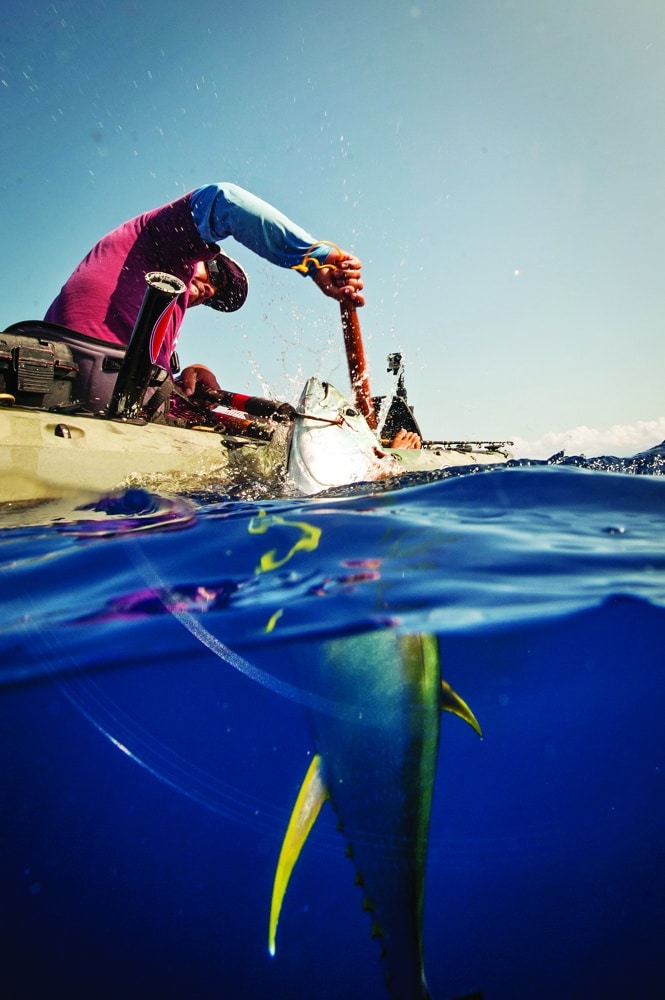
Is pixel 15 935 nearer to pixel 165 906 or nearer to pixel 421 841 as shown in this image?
pixel 165 906

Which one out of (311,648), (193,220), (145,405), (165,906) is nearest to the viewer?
(311,648)

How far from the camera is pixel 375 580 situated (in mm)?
2301

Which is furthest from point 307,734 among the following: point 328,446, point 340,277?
point 340,277

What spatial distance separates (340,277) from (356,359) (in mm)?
741

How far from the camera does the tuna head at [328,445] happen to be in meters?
3.86

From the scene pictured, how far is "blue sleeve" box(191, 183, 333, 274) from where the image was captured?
4078mm

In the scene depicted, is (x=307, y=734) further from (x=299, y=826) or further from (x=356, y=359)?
(x=356, y=359)

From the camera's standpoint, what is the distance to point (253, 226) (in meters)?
4.12

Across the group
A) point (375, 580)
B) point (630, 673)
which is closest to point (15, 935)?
point (375, 580)

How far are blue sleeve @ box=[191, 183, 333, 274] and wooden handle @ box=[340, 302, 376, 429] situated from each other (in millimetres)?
554

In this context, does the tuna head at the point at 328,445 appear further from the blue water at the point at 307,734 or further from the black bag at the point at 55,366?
the black bag at the point at 55,366

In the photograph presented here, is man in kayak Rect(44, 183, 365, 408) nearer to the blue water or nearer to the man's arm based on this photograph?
the man's arm

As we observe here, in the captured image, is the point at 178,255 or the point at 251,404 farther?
the point at 251,404

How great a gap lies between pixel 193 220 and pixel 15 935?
16.9ft
